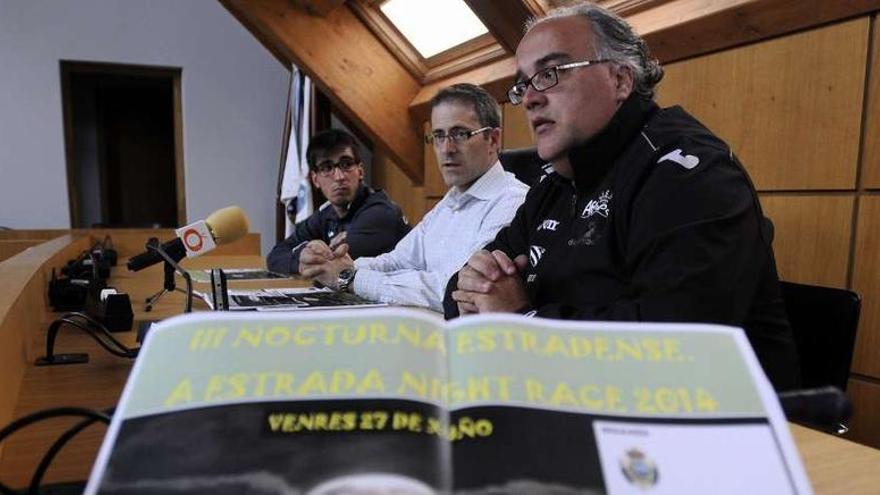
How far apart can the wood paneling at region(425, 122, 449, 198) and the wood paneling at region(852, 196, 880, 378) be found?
7.50ft

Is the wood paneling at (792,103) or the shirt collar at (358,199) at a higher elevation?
the wood paneling at (792,103)

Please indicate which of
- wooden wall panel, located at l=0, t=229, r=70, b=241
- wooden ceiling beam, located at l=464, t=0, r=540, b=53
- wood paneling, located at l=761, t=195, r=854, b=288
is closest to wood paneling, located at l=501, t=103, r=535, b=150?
wooden ceiling beam, located at l=464, t=0, r=540, b=53

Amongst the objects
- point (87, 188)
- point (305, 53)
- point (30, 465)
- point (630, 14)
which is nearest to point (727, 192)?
point (30, 465)

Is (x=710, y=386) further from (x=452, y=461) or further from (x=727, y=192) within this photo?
(x=727, y=192)

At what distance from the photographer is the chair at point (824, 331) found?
3.04ft

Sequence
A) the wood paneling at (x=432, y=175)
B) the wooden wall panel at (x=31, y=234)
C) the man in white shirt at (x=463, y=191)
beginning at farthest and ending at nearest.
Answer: the wood paneling at (x=432, y=175) → the wooden wall panel at (x=31, y=234) → the man in white shirt at (x=463, y=191)

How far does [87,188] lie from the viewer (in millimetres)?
5418

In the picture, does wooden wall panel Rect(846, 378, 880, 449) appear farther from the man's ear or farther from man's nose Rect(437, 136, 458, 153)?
man's nose Rect(437, 136, 458, 153)

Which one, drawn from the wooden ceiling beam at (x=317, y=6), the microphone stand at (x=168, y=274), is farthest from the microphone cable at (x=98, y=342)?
the wooden ceiling beam at (x=317, y=6)

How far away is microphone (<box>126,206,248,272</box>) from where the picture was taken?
1282mm

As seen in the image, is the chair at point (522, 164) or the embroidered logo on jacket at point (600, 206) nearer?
the embroidered logo on jacket at point (600, 206)

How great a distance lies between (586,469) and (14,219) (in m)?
5.11

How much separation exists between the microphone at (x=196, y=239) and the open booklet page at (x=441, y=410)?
0.97 metres

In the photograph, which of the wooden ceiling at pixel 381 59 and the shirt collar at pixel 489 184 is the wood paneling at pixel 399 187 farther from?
the shirt collar at pixel 489 184
